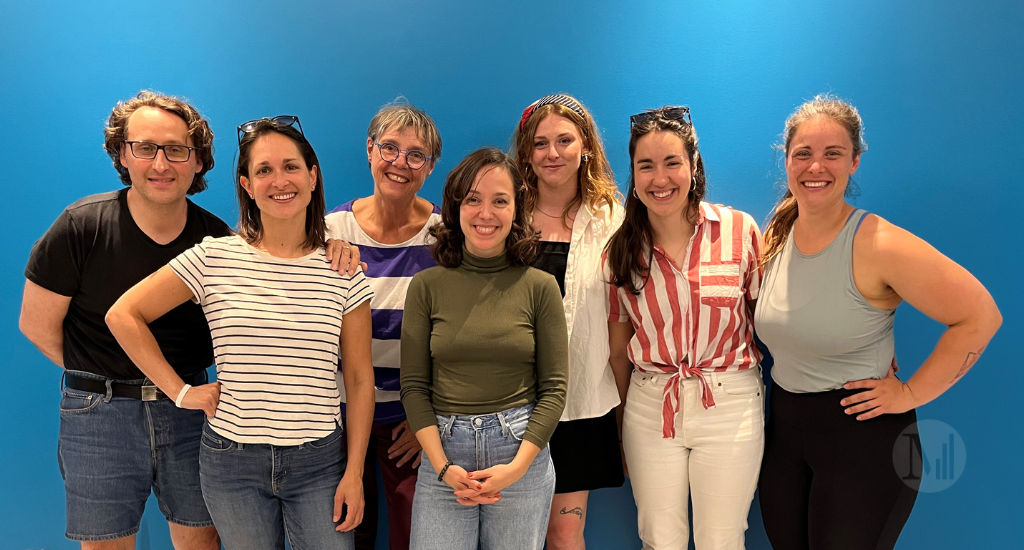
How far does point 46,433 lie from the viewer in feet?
9.29

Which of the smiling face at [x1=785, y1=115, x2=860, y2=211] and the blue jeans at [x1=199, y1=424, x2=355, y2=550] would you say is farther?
the smiling face at [x1=785, y1=115, x2=860, y2=211]

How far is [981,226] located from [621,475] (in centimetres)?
162

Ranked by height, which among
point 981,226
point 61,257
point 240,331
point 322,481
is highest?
point 981,226

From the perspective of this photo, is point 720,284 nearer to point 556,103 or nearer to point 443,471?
point 556,103

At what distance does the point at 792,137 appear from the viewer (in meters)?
2.02

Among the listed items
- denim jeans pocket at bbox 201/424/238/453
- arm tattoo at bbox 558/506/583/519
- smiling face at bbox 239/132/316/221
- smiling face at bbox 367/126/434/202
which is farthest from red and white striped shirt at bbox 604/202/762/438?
denim jeans pocket at bbox 201/424/238/453

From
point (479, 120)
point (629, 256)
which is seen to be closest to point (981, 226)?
point (629, 256)


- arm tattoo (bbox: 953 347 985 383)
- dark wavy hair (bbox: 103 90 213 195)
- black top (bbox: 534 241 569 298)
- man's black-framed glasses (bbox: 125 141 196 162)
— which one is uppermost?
dark wavy hair (bbox: 103 90 213 195)

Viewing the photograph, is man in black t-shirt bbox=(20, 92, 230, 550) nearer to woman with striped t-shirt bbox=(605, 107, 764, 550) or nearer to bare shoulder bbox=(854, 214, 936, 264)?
woman with striped t-shirt bbox=(605, 107, 764, 550)

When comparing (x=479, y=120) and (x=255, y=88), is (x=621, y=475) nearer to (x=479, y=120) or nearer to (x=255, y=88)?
(x=479, y=120)

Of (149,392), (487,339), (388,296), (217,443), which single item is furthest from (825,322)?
(149,392)

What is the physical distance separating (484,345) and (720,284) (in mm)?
839

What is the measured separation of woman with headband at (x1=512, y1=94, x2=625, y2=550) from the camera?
221 cm

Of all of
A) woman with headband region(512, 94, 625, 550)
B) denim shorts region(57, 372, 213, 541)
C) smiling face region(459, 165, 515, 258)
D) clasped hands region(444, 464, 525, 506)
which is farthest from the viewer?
woman with headband region(512, 94, 625, 550)
